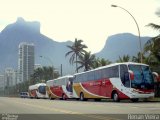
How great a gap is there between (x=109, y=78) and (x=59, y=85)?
2052 cm

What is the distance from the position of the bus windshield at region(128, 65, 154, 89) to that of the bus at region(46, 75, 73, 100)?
17964mm

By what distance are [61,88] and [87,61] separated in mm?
34588

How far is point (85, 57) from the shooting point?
90000 millimetres

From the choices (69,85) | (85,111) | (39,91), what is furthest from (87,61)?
(85,111)

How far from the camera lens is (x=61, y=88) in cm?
5509

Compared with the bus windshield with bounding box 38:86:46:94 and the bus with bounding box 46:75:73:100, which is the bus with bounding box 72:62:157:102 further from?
the bus windshield with bounding box 38:86:46:94

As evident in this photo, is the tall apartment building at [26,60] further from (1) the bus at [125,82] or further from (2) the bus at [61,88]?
(1) the bus at [125,82]

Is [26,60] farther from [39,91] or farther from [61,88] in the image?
[61,88]

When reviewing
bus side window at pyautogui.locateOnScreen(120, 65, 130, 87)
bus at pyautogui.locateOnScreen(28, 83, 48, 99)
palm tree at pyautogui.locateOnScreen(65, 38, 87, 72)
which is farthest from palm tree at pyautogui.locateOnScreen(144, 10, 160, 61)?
palm tree at pyautogui.locateOnScreen(65, 38, 87, 72)

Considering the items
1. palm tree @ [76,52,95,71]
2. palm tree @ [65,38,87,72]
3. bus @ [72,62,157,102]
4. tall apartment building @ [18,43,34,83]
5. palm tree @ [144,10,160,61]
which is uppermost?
tall apartment building @ [18,43,34,83]

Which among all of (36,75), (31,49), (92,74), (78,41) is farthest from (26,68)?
(92,74)

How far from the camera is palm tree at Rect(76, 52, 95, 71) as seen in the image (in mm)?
88938

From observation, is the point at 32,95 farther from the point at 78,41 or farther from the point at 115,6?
the point at 115,6

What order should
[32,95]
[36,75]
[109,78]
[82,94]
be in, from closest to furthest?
1. [109,78]
2. [82,94]
3. [32,95]
4. [36,75]
